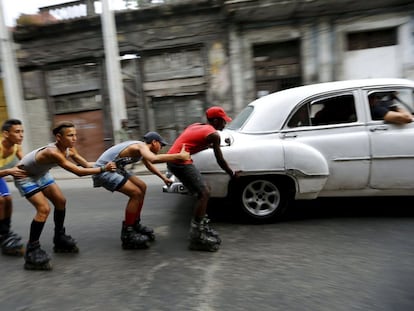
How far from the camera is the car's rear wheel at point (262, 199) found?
4480mm

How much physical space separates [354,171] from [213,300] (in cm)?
250

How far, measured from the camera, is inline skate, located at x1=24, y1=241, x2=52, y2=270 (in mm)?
3537

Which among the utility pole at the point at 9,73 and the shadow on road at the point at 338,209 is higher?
the utility pole at the point at 9,73

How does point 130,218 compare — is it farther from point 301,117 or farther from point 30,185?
point 301,117

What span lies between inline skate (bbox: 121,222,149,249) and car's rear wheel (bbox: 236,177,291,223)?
1293 millimetres

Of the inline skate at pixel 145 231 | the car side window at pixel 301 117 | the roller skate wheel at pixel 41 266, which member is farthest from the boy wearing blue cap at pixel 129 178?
the car side window at pixel 301 117

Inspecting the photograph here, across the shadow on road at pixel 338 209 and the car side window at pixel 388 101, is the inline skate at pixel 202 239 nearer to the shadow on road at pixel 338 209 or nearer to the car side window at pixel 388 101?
the shadow on road at pixel 338 209

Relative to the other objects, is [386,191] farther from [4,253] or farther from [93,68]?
[93,68]

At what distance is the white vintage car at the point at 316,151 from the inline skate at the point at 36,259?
159 centimetres

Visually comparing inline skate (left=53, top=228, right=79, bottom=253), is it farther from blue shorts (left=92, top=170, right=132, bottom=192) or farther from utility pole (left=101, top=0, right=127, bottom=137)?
utility pole (left=101, top=0, right=127, bottom=137)

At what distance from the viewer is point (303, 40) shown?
38.3ft

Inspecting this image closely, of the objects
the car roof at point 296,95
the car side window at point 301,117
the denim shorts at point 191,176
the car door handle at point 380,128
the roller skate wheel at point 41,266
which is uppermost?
the car roof at point 296,95

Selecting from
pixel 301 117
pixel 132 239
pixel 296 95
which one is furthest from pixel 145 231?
pixel 296 95

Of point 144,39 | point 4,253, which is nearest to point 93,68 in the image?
point 144,39
